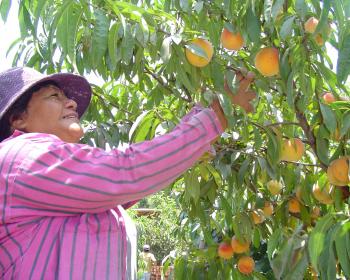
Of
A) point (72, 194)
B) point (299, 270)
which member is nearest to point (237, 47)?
point (299, 270)

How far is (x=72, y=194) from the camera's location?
107cm

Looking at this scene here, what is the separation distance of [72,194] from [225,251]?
1.54 metres

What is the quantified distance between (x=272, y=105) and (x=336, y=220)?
732mm

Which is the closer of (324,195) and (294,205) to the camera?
(324,195)

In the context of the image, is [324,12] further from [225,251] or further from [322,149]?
[225,251]

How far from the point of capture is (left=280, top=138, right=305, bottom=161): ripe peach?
2076mm

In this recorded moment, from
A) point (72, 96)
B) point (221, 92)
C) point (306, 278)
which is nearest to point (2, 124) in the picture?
point (72, 96)

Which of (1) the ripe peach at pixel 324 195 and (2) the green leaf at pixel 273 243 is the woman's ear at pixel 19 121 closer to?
(2) the green leaf at pixel 273 243

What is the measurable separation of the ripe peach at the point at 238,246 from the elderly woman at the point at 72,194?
132 cm

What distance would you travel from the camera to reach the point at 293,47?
5.43 ft

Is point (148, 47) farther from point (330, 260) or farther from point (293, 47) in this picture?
point (330, 260)

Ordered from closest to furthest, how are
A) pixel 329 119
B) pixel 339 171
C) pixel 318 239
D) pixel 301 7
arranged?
pixel 301 7 < pixel 318 239 < pixel 329 119 < pixel 339 171

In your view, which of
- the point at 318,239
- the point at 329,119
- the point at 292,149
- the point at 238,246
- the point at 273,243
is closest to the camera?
the point at 318,239

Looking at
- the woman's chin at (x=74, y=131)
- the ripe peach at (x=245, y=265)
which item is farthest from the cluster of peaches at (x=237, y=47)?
the ripe peach at (x=245, y=265)
